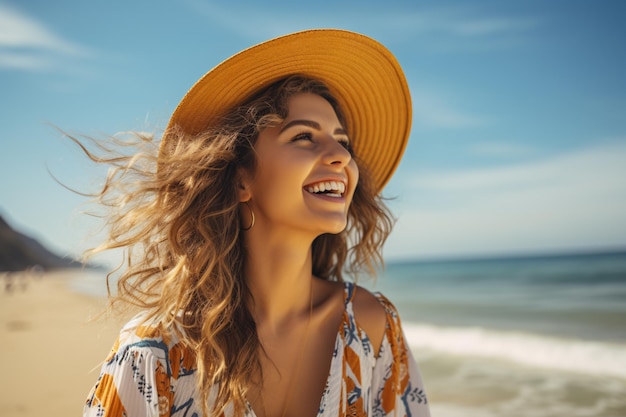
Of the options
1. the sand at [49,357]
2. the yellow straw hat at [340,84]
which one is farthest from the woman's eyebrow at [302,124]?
the sand at [49,357]

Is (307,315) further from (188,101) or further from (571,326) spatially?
(571,326)

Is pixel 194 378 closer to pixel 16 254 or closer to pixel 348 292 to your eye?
pixel 348 292

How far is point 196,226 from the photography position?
239 cm

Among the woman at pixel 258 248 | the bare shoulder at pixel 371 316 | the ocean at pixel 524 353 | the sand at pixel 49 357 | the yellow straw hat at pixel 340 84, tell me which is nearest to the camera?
the woman at pixel 258 248

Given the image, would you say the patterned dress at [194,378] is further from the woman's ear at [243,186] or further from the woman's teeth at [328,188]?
the woman's ear at [243,186]

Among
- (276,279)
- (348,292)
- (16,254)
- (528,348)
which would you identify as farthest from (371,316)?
(16,254)

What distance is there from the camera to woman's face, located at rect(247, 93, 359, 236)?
2305mm

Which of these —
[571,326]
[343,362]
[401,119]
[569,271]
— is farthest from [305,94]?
[569,271]

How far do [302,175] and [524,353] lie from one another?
7390mm

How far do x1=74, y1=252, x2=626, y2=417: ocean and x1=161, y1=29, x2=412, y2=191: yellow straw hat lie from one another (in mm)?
785

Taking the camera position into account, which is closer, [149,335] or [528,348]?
[149,335]

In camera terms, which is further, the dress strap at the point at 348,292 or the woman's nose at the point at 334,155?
the dress strap at the point at 348,292

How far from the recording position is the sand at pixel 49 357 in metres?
5.43

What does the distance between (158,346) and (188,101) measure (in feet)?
3.42
